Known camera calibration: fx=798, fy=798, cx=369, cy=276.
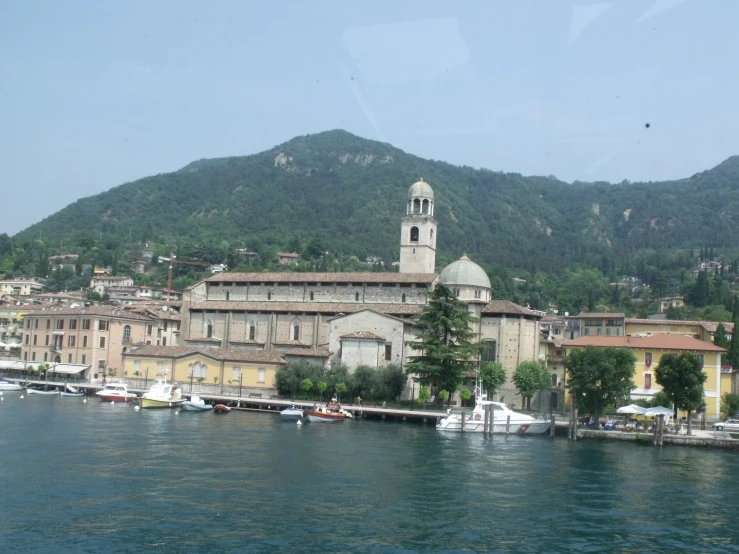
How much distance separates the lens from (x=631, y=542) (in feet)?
74.9

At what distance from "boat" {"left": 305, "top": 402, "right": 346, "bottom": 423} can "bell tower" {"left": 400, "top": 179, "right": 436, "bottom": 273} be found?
20.2m

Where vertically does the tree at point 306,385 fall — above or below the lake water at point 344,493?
above

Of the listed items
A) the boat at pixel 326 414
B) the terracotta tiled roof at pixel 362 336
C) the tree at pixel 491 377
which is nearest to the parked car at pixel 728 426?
the tree at pixel 491 377

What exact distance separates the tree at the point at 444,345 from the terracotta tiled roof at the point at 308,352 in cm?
867

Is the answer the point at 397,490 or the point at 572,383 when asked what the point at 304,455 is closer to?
the point at 397,490

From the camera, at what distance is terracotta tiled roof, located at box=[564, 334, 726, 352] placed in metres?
55.1

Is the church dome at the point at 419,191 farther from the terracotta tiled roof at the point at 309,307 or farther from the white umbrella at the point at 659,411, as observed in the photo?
the white umbrella at the point at 659,411

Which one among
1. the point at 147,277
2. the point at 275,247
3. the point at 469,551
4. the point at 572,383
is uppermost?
the point at 275,247

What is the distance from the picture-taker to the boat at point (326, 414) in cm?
5164

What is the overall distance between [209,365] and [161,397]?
8290 mm

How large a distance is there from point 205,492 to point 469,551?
987cm

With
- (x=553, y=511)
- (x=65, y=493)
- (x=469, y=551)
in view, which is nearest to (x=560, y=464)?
(x=553, y=511)

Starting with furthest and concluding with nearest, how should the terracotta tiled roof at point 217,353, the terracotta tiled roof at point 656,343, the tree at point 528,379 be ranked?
1. the terracotta tiled roof at point 217,353
2. the tree at point 528,379
3. the terracotta tiled roof at point 656,343

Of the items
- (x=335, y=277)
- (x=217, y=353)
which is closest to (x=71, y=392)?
(x=217, y=353)
